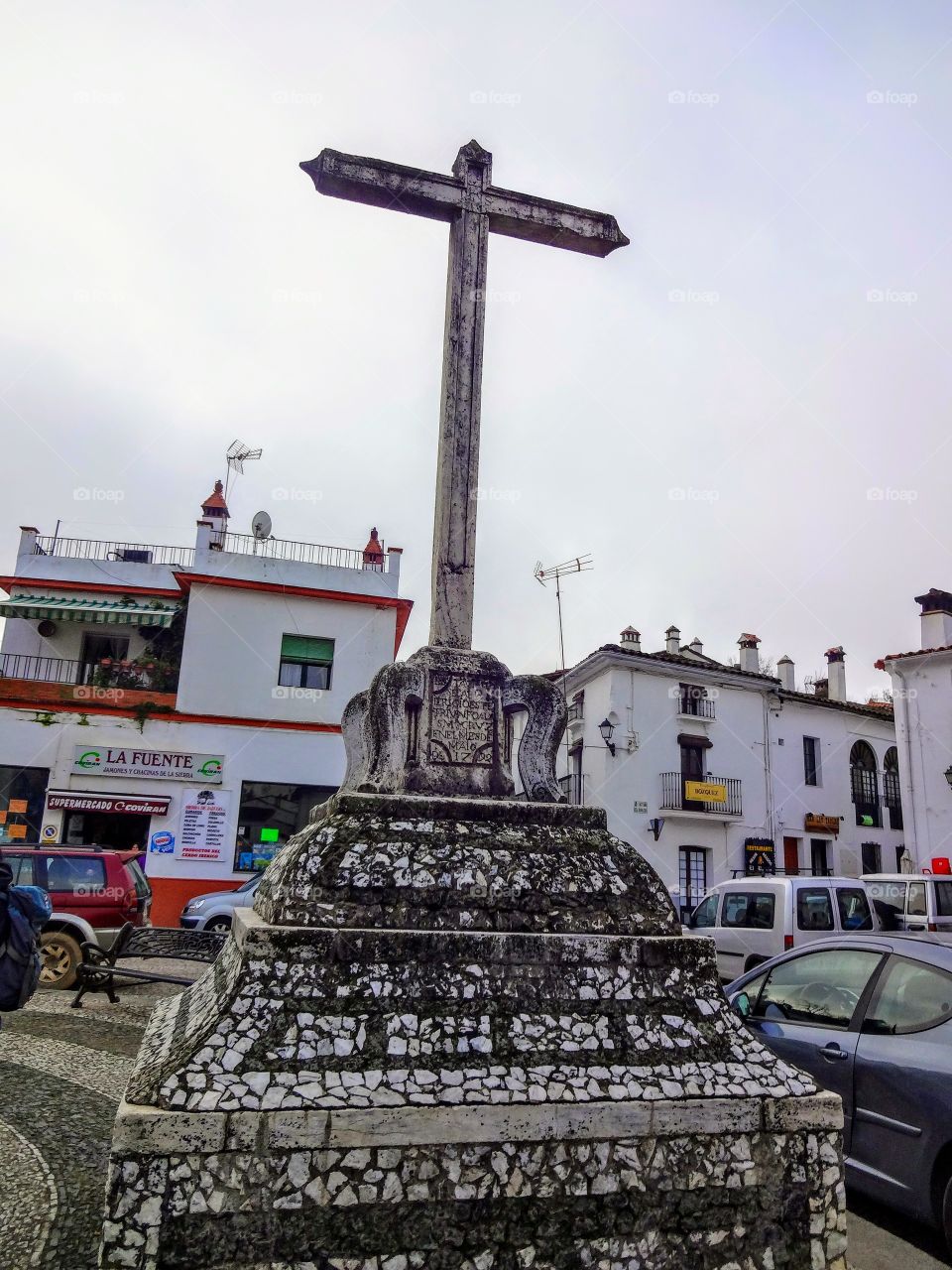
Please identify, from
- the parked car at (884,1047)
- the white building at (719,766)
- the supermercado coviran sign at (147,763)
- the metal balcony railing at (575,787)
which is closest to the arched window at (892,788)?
the white building at (719,766)

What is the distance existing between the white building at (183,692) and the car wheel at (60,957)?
24.3 feet

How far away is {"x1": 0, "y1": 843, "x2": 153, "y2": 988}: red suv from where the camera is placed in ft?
31.4

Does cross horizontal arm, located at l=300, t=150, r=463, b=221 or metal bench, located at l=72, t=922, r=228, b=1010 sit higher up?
cross horizontal arm, located at l=300, t=150, r=463, b=221

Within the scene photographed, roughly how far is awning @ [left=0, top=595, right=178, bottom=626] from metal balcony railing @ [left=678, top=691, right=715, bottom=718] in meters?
14.8

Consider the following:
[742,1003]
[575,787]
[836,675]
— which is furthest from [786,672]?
[742,1003]

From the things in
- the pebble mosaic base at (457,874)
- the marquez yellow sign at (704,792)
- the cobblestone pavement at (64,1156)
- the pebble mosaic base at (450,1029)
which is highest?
the marquez yellow sign at (704,792)

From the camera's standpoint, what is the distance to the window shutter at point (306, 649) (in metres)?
19.1

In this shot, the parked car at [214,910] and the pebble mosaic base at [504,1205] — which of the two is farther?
the parked car at [214,910]

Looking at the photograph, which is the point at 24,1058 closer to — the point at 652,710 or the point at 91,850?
the point at 91,850

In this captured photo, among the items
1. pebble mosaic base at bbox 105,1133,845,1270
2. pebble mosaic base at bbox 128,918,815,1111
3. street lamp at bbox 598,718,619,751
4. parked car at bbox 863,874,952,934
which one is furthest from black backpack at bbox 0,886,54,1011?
street lamp at bbox 598,718,619,751

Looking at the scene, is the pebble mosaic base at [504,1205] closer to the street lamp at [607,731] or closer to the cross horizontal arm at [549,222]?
the cross horizontal arm at [549,222]

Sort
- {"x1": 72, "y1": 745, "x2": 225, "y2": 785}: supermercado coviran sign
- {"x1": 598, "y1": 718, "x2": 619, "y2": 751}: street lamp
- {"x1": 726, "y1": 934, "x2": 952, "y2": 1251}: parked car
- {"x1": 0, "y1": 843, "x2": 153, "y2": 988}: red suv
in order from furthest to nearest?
{"x1": 598, "y1": 718, "x2": 619, "y2": 751}: street lamp < {"x1": 72, "y1": 745, "x2": 225, "y2": 785}: supermercado coviran sign < {"x1": 0, "y1": 843, "x2": 153, "y2": 988}: red suv < {"x1": 726, "y1": 934, "x2": 952, "y2": 1251}: parked car

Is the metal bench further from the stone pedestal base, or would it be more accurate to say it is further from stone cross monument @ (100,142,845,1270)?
the stone pedestal base

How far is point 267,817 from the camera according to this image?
17.8 meters
